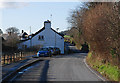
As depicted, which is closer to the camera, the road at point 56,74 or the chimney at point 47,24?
the road at point 56,74

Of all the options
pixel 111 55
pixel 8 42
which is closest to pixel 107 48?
pixel 111 55

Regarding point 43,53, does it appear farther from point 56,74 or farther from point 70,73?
point 56,74

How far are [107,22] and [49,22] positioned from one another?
44138 mm

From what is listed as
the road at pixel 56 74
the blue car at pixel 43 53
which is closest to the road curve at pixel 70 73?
the road at pixel 56 74

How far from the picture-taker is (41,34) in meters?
58.8

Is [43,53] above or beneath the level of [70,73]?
above

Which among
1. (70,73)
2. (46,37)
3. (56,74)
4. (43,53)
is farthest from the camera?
(46,37)

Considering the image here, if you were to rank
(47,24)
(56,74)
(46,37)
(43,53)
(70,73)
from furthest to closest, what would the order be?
(46,37) → (47,24) → (43,53) → (70,73) → (56,74)

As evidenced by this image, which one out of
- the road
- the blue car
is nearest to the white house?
the blue car

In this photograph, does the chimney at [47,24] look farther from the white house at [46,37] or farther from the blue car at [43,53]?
the blue car at [43,53]

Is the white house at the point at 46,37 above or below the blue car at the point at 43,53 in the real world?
above

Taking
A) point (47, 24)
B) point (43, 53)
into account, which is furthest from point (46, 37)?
point (43, 53)

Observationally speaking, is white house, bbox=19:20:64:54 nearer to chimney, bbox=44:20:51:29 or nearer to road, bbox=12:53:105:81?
chimney, bbox=44:20:51:29

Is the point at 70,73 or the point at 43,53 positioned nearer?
the point at 70,73
